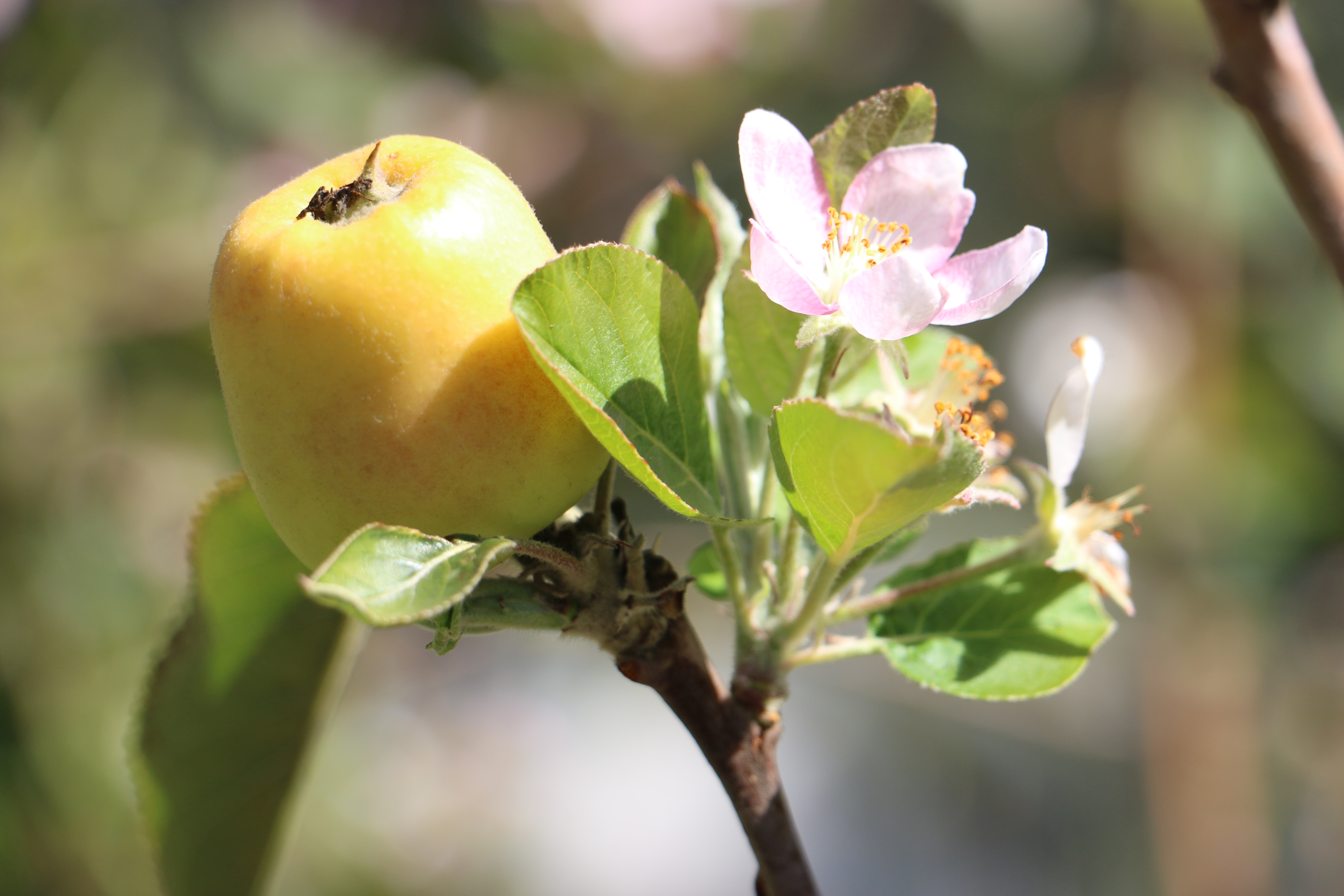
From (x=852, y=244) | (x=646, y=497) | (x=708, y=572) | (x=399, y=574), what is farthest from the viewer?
(x=646, y=497)

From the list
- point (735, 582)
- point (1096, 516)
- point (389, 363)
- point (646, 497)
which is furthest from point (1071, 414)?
point (646, 497)

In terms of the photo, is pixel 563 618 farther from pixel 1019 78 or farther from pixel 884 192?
pixel 1019 78

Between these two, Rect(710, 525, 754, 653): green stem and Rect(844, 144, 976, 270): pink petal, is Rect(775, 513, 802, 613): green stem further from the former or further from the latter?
Rect(844, 144, 976, 270): pink petal

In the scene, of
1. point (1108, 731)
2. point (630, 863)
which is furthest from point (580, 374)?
point (1108, 731)

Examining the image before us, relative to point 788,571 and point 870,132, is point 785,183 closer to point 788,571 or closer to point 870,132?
point 870,132

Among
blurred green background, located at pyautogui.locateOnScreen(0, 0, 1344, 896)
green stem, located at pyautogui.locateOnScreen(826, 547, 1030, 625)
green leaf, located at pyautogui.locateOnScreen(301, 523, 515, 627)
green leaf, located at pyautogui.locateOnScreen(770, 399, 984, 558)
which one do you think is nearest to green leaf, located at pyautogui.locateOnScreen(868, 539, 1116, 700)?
green stem, located at pyautogui.locateOnScreen(826, 547, 1030, 625)

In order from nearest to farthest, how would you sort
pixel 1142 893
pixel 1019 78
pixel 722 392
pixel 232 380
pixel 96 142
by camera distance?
pixel 232 380 → pixel 722 392 → pixel 96 142 → pixel 1142 893 → pixel 1019 78

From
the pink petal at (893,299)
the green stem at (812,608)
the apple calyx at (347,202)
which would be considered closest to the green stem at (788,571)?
the green stem at (812,608)
